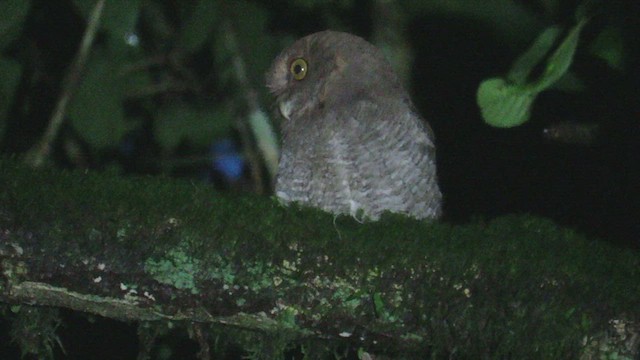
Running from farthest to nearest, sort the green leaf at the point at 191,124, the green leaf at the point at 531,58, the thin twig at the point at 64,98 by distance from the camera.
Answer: the green leaf at the point at 191,124
the thin twig at the point at 64,98
the green leaf at the point at 531,58

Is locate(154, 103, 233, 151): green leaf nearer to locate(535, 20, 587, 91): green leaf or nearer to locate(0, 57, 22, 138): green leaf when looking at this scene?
locate(0, 57, 22, 138): green leaf

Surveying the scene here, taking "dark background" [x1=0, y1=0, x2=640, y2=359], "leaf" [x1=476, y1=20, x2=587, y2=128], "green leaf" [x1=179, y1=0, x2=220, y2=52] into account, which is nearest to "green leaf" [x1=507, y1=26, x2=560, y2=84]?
"leaf" [x1=476, y1=20, x2=587, y2=128]

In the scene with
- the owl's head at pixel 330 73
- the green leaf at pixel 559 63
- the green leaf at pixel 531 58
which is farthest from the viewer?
the owl's head at pixel 330 73

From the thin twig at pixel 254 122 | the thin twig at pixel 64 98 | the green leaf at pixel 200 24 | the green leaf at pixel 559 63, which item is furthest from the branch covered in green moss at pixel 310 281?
the thin twig at pixel 254 122

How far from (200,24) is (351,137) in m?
1.18

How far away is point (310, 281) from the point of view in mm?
2213

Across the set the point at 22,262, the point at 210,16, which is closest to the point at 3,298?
the point at 22,262

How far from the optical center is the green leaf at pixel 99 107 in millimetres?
3793

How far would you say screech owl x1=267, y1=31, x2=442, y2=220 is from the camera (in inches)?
115

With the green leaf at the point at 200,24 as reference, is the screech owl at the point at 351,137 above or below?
below

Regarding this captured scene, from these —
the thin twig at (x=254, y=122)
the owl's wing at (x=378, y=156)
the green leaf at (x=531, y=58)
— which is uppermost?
the thin twig at (x=254, y=122)

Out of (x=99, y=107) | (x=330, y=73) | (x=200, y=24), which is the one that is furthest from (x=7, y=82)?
(x=330, y=73)

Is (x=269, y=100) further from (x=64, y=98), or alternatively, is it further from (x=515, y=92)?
(x=515, y=92)

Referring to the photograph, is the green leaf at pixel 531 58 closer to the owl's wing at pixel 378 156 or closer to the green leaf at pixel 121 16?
the owl's wing at pixel 378 156
